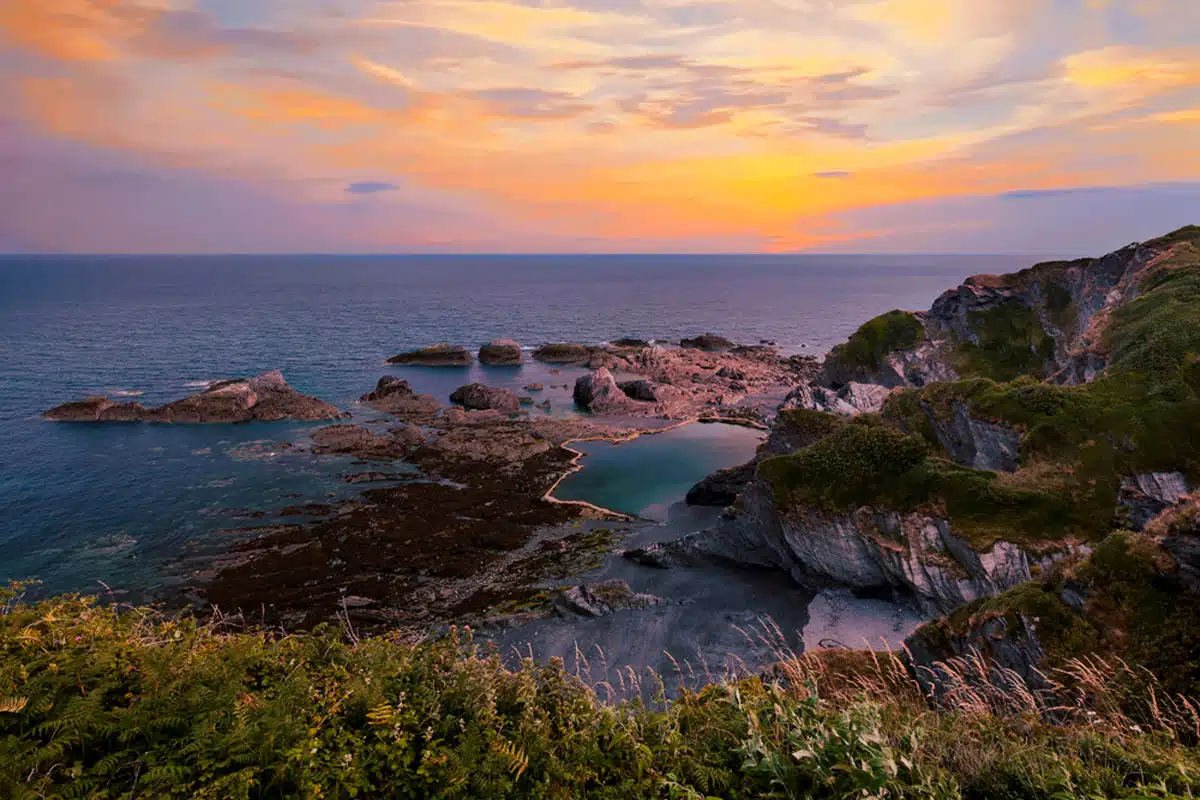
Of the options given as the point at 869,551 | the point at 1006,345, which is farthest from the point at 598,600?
the point at 1006,345

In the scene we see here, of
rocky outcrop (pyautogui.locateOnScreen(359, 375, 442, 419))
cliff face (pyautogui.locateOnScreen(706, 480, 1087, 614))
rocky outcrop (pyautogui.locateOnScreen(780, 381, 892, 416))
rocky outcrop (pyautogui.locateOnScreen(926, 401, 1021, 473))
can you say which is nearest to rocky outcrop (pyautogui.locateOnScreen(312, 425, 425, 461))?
rocky outcrop (pyautogui.locateOnScreen(359, 375, 442, 419))

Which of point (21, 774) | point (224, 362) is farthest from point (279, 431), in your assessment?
point (21, 774)

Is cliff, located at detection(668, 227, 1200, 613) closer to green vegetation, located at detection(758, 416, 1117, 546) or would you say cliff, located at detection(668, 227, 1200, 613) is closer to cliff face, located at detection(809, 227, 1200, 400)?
green vegetation, located at detection(758, 416, 1117, 546)

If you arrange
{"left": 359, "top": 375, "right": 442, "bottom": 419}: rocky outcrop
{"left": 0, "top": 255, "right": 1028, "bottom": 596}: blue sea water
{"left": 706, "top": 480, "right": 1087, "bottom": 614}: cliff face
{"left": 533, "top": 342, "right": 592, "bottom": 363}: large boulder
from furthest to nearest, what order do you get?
{"left": 533, "top": 342, "right": 592, "bottom": 363}: large boulder < {"left": 359, "top": 375, "right": 442, "bottom": 419}: rocky outcrop < {"left": 0, "top": 255, "right": 1028, "bottom": 596}: blue sea water < {"left": 706, "top": 480, "right": 1087, "bottom": 614}: cliff face

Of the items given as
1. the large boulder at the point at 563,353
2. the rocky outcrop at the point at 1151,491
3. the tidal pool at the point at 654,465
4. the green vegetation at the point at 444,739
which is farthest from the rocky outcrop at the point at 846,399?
the green vegetation at the point at 444,739

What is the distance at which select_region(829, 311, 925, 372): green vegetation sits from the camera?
69.1 metres

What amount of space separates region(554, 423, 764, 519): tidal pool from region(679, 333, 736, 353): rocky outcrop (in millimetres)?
49984

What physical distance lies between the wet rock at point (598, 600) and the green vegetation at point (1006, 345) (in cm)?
4754

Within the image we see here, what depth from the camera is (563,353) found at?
105 metres

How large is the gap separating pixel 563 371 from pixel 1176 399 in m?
76.2

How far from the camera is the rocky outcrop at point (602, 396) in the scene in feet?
237

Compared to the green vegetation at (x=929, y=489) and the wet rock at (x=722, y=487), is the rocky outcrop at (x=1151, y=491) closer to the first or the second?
the green vegetation at (x=929, y=489)

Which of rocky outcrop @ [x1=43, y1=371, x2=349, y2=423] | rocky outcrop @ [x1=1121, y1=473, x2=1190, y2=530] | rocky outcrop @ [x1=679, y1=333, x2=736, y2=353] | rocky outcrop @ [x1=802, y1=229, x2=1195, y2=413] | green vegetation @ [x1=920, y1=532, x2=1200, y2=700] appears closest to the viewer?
green vegetation @ [x1=920, y1=532, x2=1200, y2=700]

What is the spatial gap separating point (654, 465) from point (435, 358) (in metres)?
58.0
